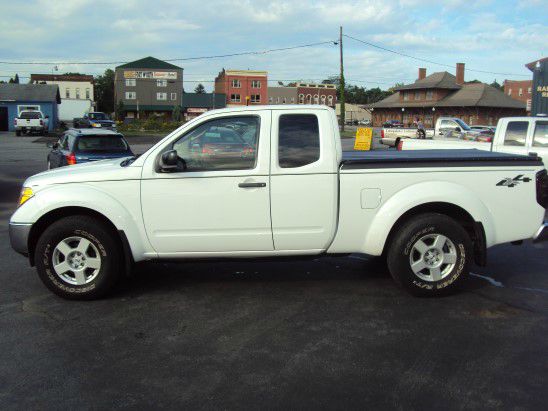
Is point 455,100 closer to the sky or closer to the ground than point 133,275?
closer to the sky

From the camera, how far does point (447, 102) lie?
7331 cm

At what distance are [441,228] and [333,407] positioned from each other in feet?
8.30

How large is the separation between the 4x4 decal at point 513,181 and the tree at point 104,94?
121m

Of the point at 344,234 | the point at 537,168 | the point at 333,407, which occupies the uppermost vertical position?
the point at 537,168

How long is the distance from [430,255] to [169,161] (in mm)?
2705

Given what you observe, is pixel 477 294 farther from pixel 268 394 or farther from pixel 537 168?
pixel 268 394

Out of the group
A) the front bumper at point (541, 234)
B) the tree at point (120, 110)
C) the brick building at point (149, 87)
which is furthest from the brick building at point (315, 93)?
the front bumper at point (541, 234)

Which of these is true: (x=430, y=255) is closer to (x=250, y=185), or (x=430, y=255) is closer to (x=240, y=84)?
(x=250, y=185)

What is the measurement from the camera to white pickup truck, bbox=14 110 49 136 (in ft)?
143

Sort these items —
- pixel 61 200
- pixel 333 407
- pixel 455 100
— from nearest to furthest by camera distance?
pixel 333 407, pixel 61 200, pixel 455 100

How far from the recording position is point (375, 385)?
3648 millimetres

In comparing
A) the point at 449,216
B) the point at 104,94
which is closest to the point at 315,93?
the point at 104,94

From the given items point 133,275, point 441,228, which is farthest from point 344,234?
point 133,275

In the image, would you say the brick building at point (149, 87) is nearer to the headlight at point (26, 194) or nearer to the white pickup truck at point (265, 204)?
the headlight at point (26, 194)
